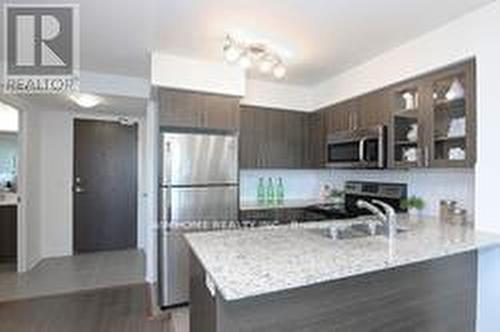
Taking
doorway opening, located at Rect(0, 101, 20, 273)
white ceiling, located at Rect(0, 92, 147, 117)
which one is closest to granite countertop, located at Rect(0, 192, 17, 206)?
doorway opening, located at Rect(0, 101, 20, 273)

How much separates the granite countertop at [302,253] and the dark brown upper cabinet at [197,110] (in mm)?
1432

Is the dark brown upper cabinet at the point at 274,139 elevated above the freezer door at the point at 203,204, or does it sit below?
above

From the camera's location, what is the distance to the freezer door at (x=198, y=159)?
2.96 m

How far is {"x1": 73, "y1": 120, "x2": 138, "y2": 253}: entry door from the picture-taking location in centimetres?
476

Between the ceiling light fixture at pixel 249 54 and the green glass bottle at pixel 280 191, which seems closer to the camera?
the ceiling light fixture at pixel 249 54

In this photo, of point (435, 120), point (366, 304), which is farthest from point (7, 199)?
point (435, 120)

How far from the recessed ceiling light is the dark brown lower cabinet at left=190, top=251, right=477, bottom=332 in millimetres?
2792

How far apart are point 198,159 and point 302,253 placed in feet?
5.95

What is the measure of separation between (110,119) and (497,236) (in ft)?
16.7

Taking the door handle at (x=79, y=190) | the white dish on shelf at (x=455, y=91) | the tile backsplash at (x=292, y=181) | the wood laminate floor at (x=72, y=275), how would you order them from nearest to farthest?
the white dish on shelf at (x=455, y=91) → the wood laminate floor at (x=72, y=275) → the tile backsplash at (x=292, y=181) → the door handle at (x=79, y=190)

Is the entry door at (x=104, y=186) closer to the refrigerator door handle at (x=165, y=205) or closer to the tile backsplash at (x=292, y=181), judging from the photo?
the tile backsplash at (x=292, y=181)

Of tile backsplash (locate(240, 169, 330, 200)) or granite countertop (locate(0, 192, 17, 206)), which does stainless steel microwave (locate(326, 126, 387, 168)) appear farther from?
granite countertop (locate(0, 192, 17, 206))

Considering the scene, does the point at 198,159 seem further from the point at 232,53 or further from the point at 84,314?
the point at 84,314

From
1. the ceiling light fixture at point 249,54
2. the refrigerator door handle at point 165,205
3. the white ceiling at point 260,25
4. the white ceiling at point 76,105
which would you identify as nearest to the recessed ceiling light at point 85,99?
the white ceiling at point 76,105
